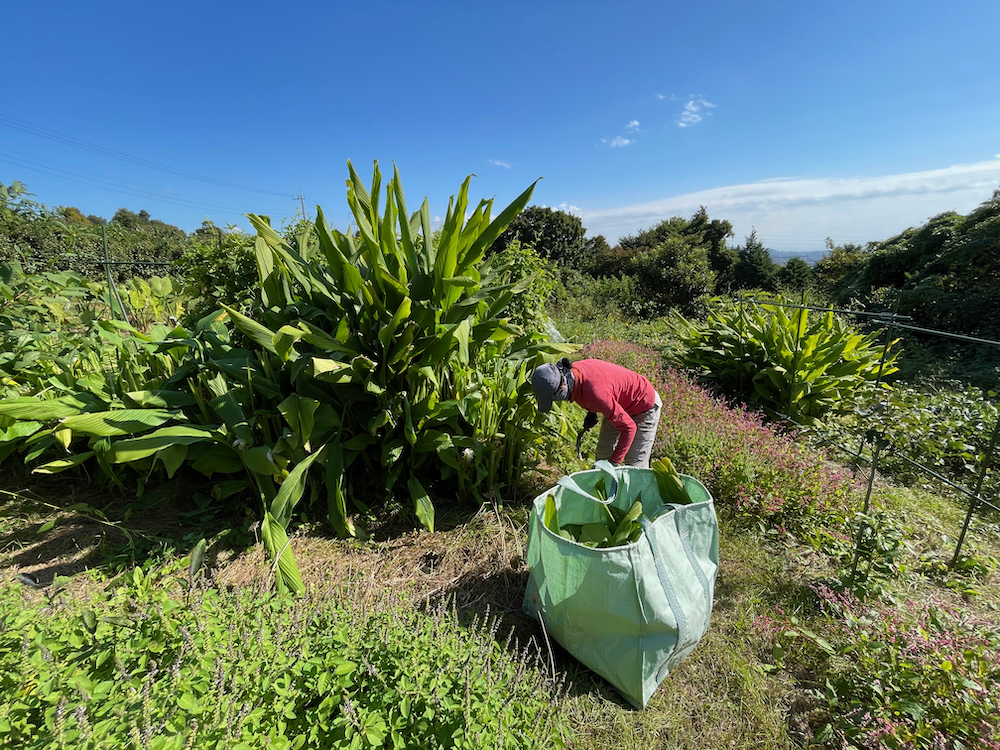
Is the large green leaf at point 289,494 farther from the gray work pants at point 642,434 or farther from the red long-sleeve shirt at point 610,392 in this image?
the gray work pants at point 642,434

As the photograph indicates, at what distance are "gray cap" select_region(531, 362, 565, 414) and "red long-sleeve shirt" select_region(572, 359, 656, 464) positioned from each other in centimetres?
18

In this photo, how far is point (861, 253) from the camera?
1495cm

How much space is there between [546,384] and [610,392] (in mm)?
443

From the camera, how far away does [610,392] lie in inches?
94.5

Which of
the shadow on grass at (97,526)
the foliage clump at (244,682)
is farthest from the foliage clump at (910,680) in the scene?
the shadow on grass at (97,526)

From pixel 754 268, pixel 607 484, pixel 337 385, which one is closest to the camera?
pixel 607 484

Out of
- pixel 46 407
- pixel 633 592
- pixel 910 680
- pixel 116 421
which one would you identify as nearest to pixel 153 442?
pixel 116 421

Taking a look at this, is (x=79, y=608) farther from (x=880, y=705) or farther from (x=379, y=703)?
(x=880, y=705)

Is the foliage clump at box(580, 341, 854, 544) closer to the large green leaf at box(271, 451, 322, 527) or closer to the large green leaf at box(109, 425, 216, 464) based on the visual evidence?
the large green leaf at box(271, 451, 322, 527)

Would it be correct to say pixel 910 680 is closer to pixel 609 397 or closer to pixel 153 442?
pixel 609 397

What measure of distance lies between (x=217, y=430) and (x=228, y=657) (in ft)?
3.64

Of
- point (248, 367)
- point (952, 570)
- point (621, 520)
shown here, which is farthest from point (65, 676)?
point (952, 570)

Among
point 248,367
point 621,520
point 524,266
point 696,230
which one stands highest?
point 696,230

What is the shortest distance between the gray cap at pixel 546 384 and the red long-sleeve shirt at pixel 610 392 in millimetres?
181
